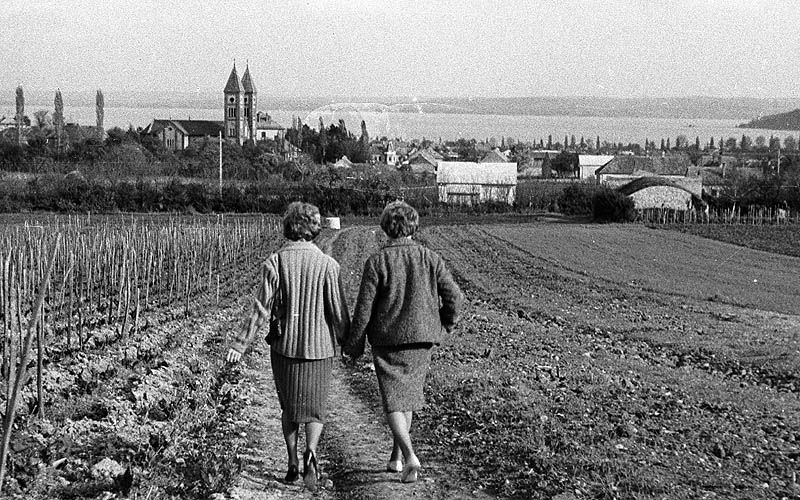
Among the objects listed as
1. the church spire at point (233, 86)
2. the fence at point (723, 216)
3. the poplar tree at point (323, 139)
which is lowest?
the fence at point (723, 216)

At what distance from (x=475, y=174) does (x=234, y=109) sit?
53.3 metres

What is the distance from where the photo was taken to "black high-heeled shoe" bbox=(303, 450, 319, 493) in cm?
670

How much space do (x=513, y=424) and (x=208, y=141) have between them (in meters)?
104

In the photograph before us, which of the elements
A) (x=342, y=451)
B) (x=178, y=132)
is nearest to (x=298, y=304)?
(x=342, y=451)

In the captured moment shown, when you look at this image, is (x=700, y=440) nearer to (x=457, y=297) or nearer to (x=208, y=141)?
(x=457, y=297)

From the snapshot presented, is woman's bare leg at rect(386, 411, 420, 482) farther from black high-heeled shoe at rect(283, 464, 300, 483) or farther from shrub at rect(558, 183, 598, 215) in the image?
shrub at rect(558, 183, 598, 215)

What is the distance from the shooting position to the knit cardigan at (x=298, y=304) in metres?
Result: 6.79

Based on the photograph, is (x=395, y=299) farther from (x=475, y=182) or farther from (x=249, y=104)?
(x=249, y=104)

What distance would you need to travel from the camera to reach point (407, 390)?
22.8 feet

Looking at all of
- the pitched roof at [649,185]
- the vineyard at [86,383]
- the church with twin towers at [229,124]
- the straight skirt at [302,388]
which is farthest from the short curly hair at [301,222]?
the church with twin towers at [229,124]

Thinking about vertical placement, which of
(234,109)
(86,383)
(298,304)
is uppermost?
(234,109)

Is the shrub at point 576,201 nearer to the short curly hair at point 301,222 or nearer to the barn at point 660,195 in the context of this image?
the barn at point 660,195

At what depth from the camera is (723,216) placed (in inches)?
2557

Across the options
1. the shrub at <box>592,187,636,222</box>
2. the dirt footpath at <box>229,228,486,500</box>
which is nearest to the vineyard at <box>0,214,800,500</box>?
the dirt footpath at <box>229,228,486,500</box>
